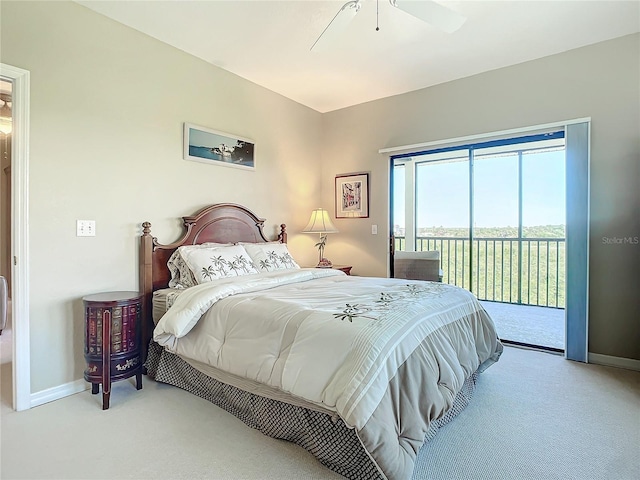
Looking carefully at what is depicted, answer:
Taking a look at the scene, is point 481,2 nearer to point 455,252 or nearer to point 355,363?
point 355,363

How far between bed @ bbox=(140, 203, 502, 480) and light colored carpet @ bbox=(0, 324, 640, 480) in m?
0.11

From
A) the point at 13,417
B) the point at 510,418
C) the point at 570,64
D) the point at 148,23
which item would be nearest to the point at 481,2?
the point at 570,64

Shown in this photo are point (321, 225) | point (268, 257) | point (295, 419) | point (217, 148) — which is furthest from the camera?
point (321, 225)

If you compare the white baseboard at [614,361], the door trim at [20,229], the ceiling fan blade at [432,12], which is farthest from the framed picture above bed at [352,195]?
the door trim at [20,229]

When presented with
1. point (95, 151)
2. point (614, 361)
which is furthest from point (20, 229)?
point (614, 361)

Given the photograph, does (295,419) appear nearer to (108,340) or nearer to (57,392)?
(108,340)

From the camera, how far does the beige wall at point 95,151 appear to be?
236 centimetres

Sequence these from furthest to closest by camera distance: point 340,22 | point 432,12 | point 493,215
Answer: point 493,215
point 340,22
point 432,12

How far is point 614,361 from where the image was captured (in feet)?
9.87

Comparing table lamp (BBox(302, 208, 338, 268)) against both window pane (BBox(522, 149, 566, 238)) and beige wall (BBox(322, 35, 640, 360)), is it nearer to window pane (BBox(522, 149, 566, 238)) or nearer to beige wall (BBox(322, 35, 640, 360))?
beige wall (BBox(322, 35, 640, 360))

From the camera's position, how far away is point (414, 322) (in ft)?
5.90

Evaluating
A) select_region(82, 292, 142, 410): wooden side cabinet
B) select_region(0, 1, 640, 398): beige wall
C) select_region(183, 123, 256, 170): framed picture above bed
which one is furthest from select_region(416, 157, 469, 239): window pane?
select_region(82, 292, 142, 410): wooden side cabinet

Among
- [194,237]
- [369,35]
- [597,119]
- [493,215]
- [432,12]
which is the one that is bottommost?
[194,237]

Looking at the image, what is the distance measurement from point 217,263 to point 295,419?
149 cm
